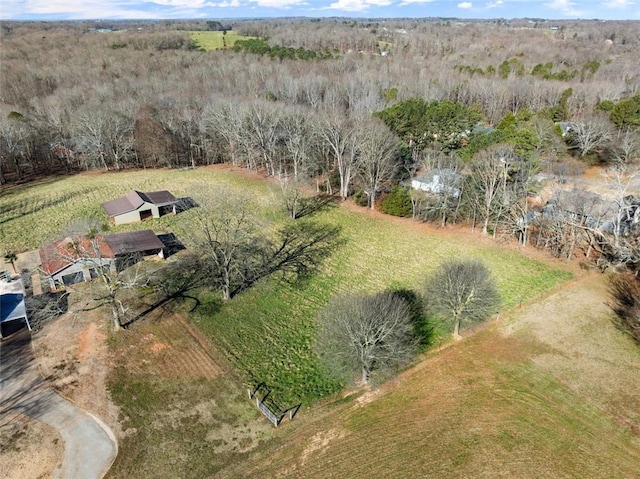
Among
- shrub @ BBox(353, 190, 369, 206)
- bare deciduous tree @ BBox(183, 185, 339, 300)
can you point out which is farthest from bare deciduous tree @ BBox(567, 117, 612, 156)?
bare deciduous tree @ BBox(183, 185, 339, 300)

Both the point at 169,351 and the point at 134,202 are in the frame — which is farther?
the point at 134,202

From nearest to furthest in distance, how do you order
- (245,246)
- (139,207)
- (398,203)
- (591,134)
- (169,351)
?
(169,351) < (245,246) < (139,207) < (398,203) < (591,134)

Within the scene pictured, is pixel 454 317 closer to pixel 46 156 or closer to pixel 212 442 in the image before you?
pixel 212 442

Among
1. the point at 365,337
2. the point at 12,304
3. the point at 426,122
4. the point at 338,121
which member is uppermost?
the point at 338,121

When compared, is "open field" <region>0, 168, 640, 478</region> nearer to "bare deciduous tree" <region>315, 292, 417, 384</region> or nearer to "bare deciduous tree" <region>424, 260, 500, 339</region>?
"bare deciduous tree" <region>315, 292, 417, 384</region>

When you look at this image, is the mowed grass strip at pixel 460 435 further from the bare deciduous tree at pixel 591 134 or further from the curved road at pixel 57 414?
the bare deciduous tree at pixel 591 134

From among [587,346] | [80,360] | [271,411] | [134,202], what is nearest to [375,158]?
[134,202]

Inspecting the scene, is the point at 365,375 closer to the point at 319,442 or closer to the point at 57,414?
the point at 319,442
